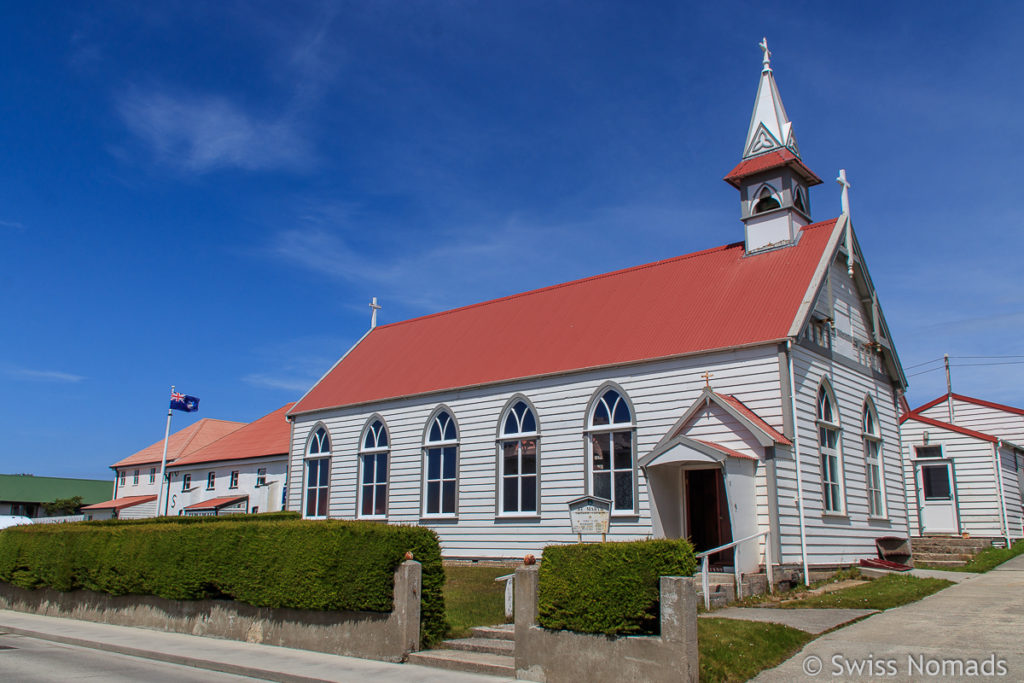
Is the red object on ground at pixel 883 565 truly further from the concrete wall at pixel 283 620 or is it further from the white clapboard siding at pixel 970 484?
the concrete wall at pixel 283 620

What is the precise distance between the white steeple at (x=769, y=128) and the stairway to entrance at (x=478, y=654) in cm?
1649

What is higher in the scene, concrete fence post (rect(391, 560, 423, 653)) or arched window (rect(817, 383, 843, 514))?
arched window (rect(817, 383, 843, 514))

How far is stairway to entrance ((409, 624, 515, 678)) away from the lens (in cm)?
1155

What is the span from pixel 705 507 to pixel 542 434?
16.4 ft

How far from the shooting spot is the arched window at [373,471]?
89.3 ft

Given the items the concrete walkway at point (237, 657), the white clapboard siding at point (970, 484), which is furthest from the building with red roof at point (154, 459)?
the white clapboard siding at point (970, 484)

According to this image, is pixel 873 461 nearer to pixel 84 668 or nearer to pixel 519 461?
pixel 519 461

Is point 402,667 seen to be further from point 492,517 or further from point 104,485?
point 104,485

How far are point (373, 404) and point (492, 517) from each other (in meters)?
6.66

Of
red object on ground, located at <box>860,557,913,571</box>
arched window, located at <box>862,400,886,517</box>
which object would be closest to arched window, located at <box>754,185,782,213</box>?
arched window, located at <box>862,400,886,517</box>

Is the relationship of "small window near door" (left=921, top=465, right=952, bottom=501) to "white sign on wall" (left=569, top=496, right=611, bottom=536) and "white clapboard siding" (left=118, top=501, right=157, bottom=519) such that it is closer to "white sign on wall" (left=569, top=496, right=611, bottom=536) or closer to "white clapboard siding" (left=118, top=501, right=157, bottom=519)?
"white sign on wall" (left=569, top=496, right=611, bottom=536)

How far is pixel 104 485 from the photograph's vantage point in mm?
79000

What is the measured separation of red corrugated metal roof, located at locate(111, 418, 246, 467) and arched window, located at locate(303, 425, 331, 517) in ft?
A: 84.3

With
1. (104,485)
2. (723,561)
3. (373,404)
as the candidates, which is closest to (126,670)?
(723,561)
